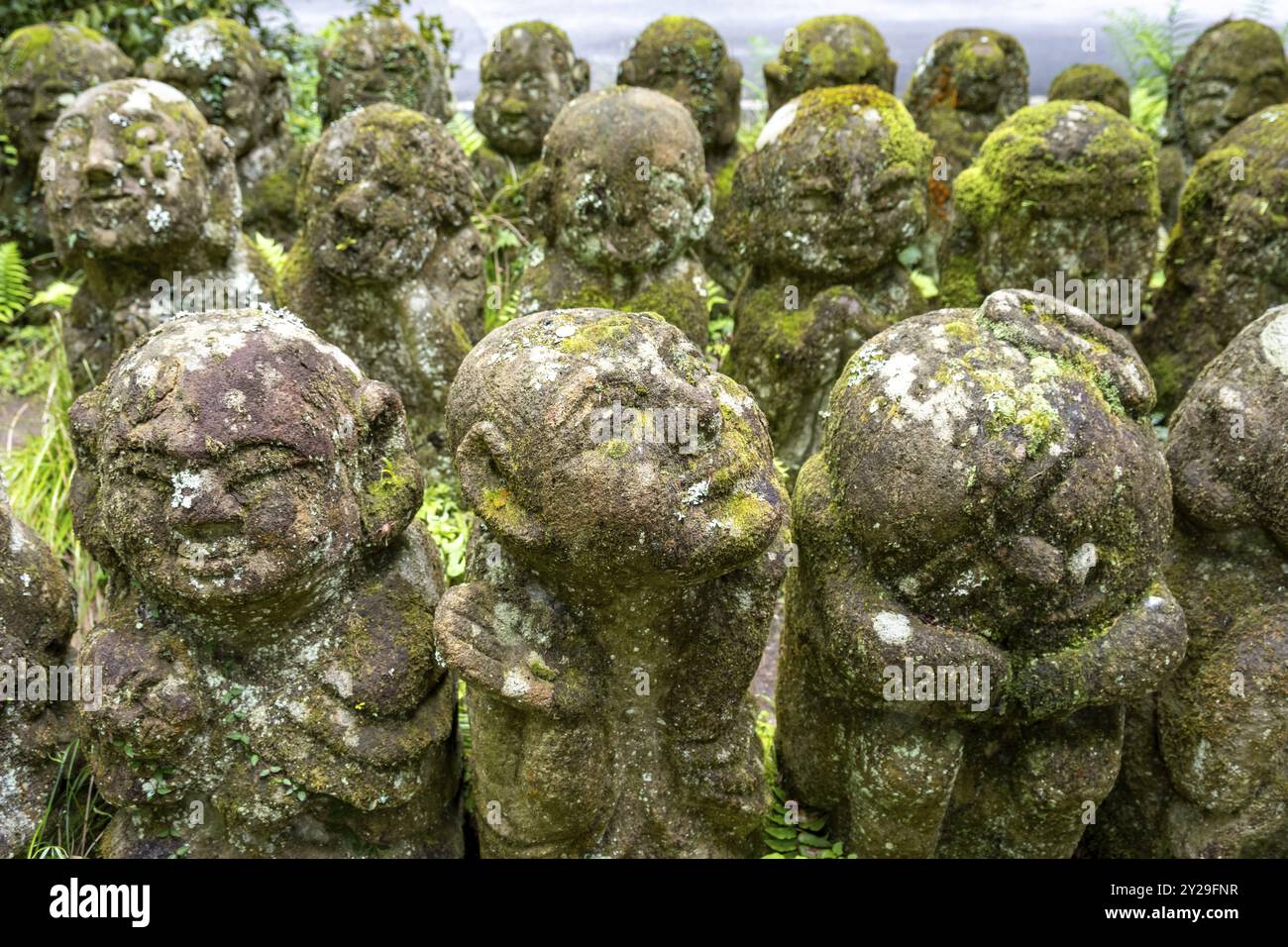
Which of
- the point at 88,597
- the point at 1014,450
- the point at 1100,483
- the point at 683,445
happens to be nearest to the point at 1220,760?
the point at 1100,483

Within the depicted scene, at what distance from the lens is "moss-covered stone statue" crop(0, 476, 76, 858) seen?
11.8 feet

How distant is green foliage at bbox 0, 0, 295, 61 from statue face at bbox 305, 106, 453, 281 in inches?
273

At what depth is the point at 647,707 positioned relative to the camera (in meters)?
3.63

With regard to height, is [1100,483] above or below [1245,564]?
above

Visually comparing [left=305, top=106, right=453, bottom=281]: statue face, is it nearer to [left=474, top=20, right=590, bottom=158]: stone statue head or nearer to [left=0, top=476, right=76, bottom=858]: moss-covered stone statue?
[left=0, top=476, right=76, bottom=858]: moss-covered stone statue

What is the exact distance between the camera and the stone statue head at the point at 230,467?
3.10 metres

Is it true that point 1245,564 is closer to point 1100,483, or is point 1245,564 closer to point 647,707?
point 1100,483

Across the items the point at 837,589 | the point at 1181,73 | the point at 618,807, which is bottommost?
the point at 618,807

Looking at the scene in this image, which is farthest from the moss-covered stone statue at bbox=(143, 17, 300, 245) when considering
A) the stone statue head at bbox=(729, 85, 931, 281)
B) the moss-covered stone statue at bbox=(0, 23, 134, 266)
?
the stone statue head at bbox=(729, 85, 931, 281)

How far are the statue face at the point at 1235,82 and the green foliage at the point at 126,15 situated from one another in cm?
1055

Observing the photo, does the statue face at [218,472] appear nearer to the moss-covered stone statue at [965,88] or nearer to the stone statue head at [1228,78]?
the moss-covered stone statue at [965,88]

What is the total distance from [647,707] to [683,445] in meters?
1.04

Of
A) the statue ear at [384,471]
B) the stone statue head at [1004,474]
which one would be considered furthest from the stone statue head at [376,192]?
the stone statue head at [1004,474]

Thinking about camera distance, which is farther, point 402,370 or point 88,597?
point 402,370
